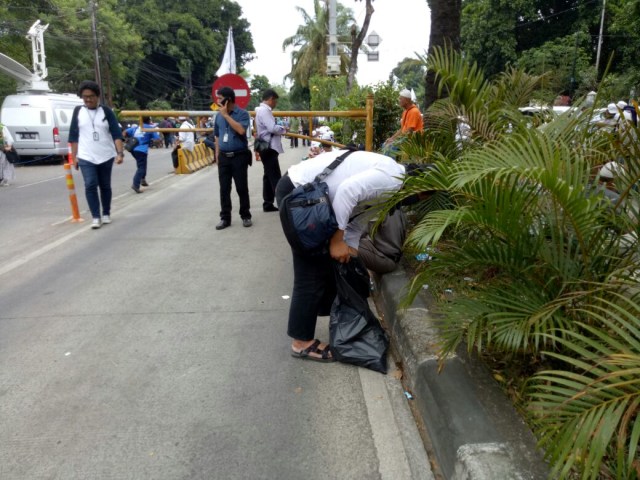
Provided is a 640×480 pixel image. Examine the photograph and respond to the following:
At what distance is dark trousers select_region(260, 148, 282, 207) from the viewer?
7406mm

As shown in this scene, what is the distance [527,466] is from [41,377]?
280 cm

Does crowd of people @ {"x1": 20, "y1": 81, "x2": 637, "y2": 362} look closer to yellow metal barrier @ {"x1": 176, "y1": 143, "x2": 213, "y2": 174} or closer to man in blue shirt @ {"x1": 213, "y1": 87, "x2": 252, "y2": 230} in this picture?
man in blue shirt @ {"x1": 213, "y1": 87, "x2": 252, "y2": 230}

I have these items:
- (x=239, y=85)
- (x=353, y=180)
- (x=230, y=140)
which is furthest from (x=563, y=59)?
(x=353, y=180)

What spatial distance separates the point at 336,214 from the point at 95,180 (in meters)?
5.13

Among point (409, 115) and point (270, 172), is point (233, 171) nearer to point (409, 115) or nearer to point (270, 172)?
point (270, 172)

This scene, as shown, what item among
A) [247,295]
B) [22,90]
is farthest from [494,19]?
[247,295]

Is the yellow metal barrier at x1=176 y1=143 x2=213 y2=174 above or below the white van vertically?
below

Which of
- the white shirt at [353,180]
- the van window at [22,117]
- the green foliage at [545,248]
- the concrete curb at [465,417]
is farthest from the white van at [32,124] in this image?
the green foliage at [545,248]

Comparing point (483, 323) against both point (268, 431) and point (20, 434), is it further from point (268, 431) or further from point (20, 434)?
point (20, 434)

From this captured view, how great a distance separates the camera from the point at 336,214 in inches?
116

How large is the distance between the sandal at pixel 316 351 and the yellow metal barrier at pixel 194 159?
1184 centimetres

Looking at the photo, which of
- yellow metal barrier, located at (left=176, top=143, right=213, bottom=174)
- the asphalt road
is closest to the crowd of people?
the asphalt road

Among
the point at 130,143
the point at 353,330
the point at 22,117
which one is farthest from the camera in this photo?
the point at 22,117

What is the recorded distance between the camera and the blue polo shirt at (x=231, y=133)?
260 inches
